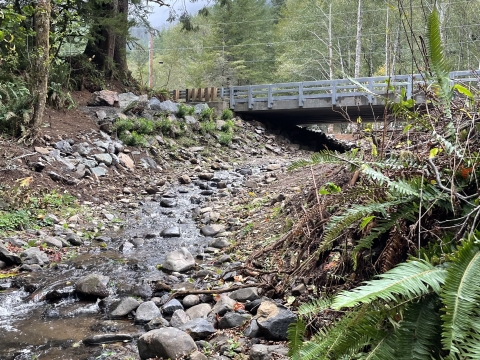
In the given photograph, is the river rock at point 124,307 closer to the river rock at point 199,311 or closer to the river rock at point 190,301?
the river rock at point 190,301

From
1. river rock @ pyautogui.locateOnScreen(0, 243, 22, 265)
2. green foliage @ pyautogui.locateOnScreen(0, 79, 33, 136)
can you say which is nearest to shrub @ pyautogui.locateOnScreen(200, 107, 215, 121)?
green foliage @ pyautogui.locateOnScreen(0, 79, 33, 136)

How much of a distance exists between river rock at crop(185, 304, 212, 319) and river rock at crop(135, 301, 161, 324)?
319mm

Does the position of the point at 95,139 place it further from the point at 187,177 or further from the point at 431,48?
the point at 431,48

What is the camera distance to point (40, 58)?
26.8ft

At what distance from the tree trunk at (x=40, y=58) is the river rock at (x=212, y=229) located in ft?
15.1

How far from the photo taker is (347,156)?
89.4 inches

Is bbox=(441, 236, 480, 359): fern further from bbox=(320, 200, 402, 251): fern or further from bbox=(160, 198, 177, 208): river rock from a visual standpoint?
bbox=(160, 198, 177, 208): river rock

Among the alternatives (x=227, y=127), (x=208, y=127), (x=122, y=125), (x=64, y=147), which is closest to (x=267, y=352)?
(x=64, y=147)

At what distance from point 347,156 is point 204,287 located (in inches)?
94.0

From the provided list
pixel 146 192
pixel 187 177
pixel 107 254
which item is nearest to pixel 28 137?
pixel 146 192

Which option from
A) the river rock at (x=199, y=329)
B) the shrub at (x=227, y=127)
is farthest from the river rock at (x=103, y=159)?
the river rock at (x=199, y=329)

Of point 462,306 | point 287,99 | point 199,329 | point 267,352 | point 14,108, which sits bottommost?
point 199,329

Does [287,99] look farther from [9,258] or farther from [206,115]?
[9,258]

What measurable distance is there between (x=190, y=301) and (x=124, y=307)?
2.03ft
